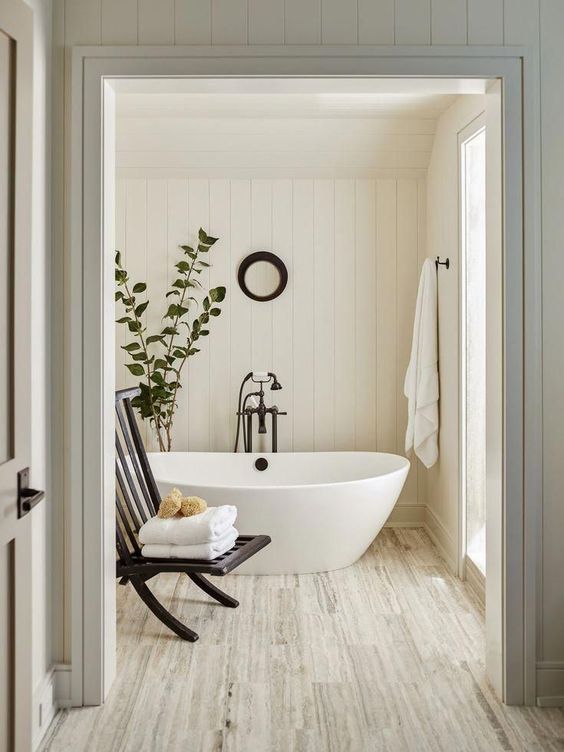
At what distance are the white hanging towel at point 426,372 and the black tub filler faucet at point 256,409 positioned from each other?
2.81 ft

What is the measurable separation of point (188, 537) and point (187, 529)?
0.03 m

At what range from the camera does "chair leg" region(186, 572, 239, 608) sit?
3428 millimetres

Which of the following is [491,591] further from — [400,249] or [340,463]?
[400,249]

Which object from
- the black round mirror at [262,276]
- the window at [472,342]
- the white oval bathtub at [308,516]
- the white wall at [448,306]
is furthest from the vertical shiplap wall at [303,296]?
the window at [472,342]

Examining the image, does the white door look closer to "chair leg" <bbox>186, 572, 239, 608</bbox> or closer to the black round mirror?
"chair leg" <bbox>186, 572, 239, 608</bbox>

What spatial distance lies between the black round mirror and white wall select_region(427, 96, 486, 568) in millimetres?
995

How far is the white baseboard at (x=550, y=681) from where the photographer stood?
253 cm

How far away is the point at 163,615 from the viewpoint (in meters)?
3.12

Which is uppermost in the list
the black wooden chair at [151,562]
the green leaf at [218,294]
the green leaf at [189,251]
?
the green leaf at [189,251]

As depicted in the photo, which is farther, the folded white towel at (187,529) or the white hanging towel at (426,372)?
the white hanging towel at (426,372)

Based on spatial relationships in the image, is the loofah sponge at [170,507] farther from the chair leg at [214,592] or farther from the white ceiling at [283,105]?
the white ceiling at [283,105]

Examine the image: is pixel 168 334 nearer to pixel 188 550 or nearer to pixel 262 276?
pixel 262 276

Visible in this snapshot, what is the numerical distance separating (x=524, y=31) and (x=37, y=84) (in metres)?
1.67

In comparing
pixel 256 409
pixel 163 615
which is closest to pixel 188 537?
pixel 163 615
